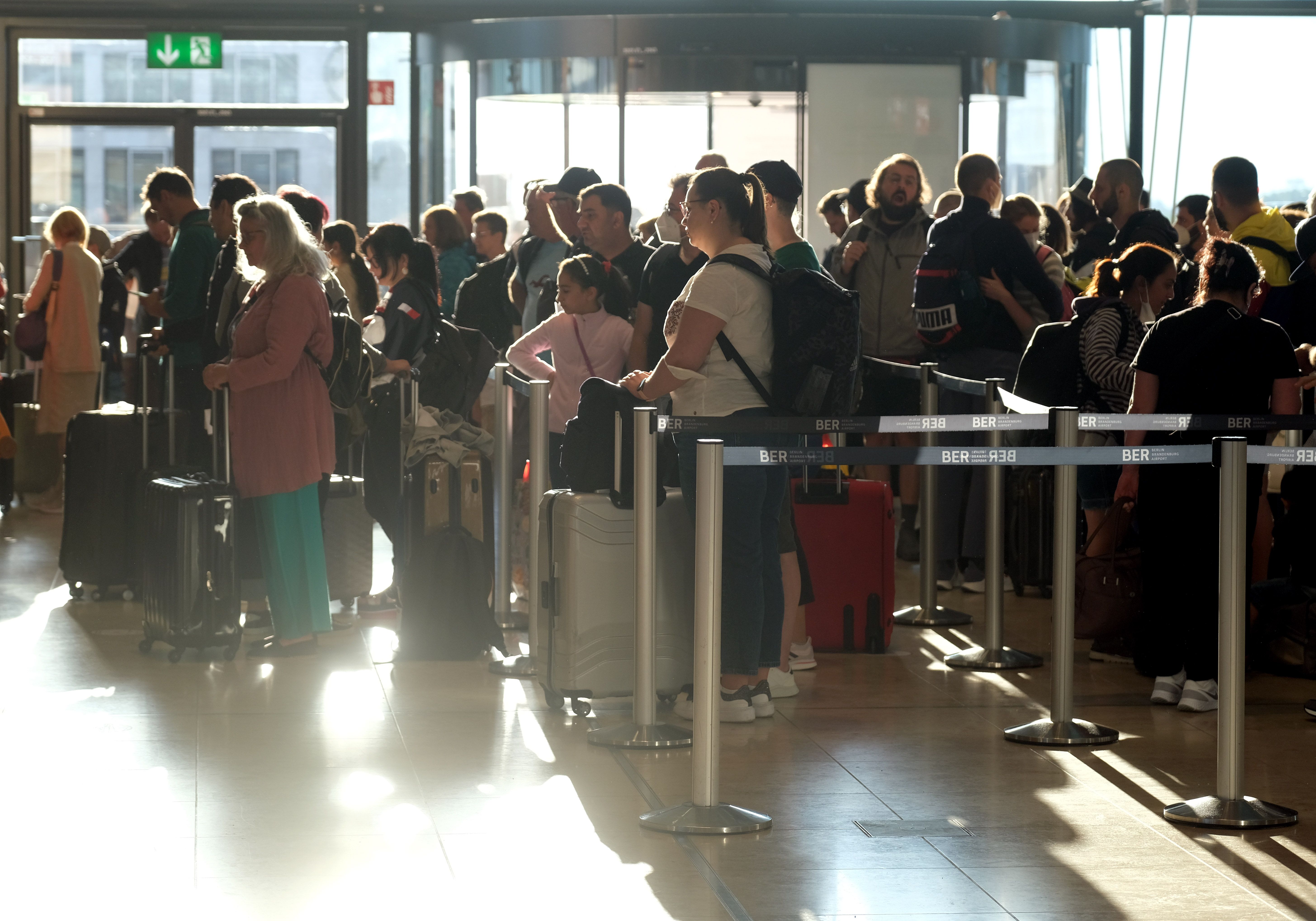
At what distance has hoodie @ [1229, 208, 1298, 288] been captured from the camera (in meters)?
7.28

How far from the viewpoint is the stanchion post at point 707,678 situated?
4098mm

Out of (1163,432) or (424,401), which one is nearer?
(1163,432)

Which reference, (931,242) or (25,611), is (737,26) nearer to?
(931,242)

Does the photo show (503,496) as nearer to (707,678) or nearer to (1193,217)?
(707,678)

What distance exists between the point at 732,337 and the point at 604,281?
154 centimetres

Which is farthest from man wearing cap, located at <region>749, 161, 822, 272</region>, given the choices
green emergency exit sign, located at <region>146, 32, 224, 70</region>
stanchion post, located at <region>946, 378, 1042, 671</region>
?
green emergency exit sign, located at <region>146, 32, 224, 70</region>

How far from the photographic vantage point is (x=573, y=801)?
4.52 m

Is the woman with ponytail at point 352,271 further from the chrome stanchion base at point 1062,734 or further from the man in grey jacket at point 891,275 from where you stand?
the chrome stanchion base at point 1062,734

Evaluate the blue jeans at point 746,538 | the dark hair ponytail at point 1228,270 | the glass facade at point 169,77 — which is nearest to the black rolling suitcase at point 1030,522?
the dark hair ponytail at point 1228,270

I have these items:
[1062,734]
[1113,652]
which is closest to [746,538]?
[1062,734]

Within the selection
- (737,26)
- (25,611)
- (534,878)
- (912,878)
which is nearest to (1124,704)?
(912,878)

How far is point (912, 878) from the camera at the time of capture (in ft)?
12.8

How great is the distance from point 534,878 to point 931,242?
473 cm

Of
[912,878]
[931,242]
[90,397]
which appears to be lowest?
[912,878]
